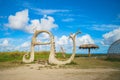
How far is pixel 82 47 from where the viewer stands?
41.0m

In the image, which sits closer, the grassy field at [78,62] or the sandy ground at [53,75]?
the sandy ground at [53,75]

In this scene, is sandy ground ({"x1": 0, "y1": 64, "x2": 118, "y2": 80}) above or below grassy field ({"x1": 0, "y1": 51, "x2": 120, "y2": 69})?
below

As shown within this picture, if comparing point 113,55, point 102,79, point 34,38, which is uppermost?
point 34,38

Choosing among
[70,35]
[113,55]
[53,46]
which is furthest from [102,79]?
[113,55]

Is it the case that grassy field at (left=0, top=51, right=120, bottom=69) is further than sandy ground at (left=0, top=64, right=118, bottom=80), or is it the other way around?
grassy field at (left=0, top=51, right=120, bottom=69)

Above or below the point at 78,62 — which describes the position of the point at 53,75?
below

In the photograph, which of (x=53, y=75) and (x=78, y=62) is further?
(x=78, y=62)

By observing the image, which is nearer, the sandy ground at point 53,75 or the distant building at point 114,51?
the sandy ground at point 53,75

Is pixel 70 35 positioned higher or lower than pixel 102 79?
higher

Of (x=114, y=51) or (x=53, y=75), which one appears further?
(x=114, y=51)

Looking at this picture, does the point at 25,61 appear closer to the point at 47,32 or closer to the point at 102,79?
the point at 47,32

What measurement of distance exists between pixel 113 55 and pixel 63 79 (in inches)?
812

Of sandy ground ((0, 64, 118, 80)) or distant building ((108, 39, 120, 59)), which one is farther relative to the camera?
distant building ((108, 39, 120, 59))

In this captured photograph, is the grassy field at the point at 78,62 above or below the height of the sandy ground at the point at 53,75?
above
